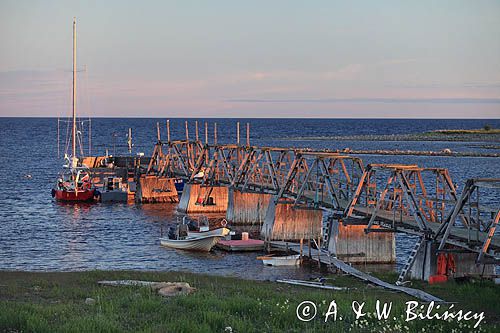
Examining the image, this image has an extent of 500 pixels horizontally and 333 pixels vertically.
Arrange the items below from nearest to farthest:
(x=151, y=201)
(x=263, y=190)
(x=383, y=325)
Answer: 1. (x=383, y=325)
2. (x=263, y=190)
3. (x=151, y=201)

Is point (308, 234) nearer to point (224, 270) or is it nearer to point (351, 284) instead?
point (224, 270)

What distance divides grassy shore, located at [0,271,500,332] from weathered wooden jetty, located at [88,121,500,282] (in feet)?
10.6

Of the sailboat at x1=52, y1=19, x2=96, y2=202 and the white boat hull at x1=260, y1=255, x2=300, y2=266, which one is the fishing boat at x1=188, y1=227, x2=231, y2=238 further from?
the sailboat at x1=52, y1=19, x2=96, y2=202

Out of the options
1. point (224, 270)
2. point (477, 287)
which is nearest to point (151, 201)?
point (224, 270)

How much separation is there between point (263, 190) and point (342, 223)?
16.8 metres

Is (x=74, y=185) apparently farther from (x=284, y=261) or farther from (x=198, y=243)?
(x=284, y=261)

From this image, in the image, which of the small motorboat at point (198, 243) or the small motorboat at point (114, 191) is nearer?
the small motorboat at point (198, 243)

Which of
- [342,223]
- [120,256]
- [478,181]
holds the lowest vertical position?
[120,256]

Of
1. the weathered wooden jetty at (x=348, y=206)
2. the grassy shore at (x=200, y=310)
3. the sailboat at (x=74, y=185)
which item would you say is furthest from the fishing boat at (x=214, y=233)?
the sailboat at (x=74, y=185)

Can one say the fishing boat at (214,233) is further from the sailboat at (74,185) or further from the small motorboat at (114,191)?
the sailboat at (74,185)

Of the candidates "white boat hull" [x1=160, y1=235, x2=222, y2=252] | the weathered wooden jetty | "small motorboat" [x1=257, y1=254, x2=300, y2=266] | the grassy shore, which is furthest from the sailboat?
the grassy shore

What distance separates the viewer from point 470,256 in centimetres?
3600

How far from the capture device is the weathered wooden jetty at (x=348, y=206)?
3422cm

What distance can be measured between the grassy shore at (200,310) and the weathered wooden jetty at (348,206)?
10.6 ft
